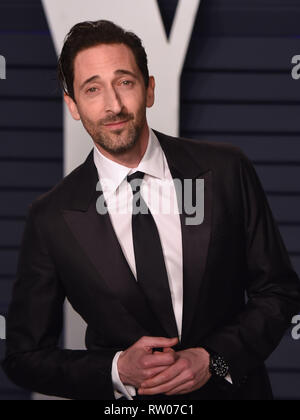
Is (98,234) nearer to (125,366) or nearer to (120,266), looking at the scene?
(120,266)

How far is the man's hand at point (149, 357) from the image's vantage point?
2225 mm

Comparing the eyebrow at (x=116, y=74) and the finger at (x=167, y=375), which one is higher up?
the eyebrow at (x=116, y=74)

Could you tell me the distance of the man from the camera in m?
2.35

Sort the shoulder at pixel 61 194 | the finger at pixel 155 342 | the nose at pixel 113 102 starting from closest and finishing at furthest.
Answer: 1. the finger at pixel 155 342
2. the nose at pixel 113 102
3. the shoulder at pixel 61 194

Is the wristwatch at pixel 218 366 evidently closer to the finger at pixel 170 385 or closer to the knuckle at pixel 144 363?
the finger at pixel 170 385

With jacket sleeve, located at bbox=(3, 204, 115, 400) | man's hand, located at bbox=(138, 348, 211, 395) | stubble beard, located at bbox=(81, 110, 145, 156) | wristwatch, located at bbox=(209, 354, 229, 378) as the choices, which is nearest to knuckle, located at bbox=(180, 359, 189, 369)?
man's hand, located at bbox=(138, 348, 211, 395)

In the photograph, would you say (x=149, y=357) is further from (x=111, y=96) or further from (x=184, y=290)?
(x=111, y=96)

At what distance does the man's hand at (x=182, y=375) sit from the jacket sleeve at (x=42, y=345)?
0.66 ft

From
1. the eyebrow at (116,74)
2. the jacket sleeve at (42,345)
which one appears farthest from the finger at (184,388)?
the eyebrow at (116,74)

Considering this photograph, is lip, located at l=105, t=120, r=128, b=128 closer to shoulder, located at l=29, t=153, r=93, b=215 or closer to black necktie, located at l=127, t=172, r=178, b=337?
shoulder, located at l=29, t=153, r=93, b=215

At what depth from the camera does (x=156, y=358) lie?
2.23 metres

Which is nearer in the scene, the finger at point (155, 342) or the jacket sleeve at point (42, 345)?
the finger at point (155, 342)

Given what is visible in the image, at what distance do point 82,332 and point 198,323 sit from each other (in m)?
0.97

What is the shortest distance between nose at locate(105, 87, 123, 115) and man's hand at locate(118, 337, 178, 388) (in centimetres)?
82
